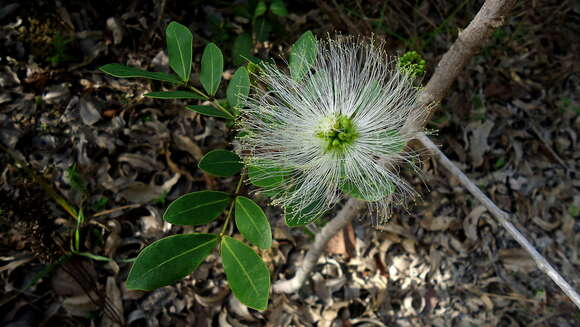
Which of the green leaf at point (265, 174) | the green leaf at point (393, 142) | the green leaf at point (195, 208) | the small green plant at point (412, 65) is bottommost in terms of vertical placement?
the green leaf at point (195, 208)

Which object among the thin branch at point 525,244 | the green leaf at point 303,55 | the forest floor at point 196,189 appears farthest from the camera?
the forest floor at point 196,189

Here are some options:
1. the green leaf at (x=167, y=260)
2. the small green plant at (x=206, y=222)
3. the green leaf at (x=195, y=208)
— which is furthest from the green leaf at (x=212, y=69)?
the green leaf at (x=167, y=260)

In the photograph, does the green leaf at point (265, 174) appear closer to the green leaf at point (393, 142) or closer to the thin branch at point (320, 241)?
the green leaf at point (393, 142)

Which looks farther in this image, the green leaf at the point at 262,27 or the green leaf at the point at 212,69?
the green leaf at the point at 262,27

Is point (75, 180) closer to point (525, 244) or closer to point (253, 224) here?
point (253, 224)

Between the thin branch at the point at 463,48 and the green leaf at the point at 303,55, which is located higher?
the thin branch at the point at 463,48

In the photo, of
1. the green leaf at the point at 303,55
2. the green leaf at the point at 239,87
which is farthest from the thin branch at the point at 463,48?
the green leaf at the point at 239,87

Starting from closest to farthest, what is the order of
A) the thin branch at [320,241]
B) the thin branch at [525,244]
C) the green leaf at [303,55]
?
1. the thin branch at [525,244]
2. the green leaf at [303,55]
3. the thin branch at [320,241]
